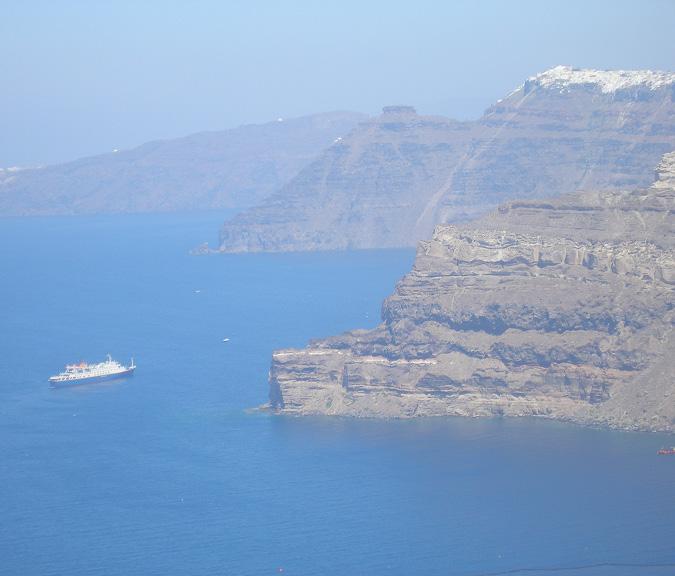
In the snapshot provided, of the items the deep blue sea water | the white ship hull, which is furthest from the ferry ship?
the deep blue sea water

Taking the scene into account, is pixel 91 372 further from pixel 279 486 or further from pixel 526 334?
pixel 279 486

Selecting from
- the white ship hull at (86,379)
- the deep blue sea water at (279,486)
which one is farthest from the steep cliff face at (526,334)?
the white ship hull at (86,379)

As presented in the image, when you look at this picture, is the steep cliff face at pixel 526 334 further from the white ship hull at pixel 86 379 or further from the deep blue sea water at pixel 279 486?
the white ship hull at pixel 86 379

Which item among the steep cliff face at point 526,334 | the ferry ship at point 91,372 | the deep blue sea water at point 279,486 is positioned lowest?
the deep blue sea water at point 279,486

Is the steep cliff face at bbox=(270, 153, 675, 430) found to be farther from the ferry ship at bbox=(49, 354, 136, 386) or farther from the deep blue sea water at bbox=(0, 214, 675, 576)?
the ferry ship at bbox=(49, 354, 136, 386)

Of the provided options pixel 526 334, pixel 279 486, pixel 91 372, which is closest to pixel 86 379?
pixel 91 372

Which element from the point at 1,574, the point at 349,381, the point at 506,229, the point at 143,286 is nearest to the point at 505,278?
the point at 506,229
